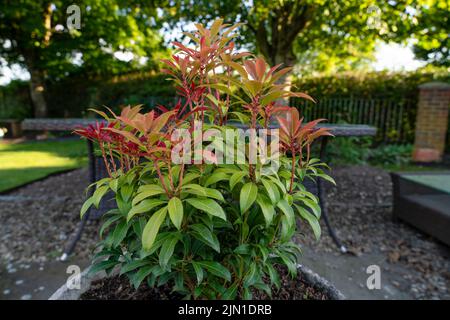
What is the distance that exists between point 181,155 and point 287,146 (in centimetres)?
35

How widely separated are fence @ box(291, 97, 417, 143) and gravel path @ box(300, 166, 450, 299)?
3704 millimetres

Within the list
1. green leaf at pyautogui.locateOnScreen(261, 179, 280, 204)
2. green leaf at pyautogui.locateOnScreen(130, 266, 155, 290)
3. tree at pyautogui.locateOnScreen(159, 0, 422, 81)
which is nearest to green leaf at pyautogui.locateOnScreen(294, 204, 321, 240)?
green leaf at pyautogui.locateOnScreen(261, 179, 280, 204)

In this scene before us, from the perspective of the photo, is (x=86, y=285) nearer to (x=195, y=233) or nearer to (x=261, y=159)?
(x=195, y=233)

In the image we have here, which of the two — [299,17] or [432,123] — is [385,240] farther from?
[432,123]

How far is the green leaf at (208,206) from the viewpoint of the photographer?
848 millimetres

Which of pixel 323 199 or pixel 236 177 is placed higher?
pixel 236 177

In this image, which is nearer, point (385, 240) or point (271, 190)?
point (271, 190)

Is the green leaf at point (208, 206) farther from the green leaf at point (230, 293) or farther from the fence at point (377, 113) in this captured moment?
the fence at point (377, 113)

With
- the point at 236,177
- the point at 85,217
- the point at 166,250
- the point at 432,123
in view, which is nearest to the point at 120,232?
the point at 166,250

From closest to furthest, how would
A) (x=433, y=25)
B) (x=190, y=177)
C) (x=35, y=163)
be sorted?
1. (x=190, y=177)
2. (x=433, y=25)
3. (x=35, y=163)

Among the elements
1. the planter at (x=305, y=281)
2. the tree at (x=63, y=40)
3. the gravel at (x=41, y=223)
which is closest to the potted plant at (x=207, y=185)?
the planter at (x=305, y=281)

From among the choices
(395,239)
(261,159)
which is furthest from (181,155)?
(395,239)

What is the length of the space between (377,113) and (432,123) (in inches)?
53.5

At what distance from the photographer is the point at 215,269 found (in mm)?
1021
